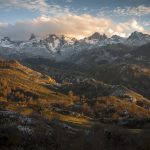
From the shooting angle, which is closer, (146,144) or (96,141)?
(96,141)

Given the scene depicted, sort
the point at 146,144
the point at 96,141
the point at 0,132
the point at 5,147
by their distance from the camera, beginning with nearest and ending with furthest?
the point at 5,147
the point at 0,132
the point at 96,141
the point at 146,144

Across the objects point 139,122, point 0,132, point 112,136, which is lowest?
point 139,122

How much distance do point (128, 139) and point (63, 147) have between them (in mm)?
34981

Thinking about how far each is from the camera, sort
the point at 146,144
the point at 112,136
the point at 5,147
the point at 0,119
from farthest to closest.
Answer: the point at 112,136
the point at 146,144
the point at 0,119
the point at 5,147

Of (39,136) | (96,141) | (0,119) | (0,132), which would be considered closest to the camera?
(0,132)

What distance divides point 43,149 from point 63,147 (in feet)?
17.9

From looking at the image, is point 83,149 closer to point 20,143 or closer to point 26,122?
point 20,143

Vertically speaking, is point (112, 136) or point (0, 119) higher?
point (0, 119)

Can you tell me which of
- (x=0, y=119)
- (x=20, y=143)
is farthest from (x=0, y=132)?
(x=0, y=119)

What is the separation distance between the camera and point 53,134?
47.7 metres

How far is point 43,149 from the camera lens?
3466cm

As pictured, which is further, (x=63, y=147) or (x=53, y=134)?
(x=53, y=134)

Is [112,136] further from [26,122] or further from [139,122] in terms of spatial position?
[139,122]

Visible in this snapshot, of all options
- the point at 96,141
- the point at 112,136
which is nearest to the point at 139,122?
the point at 112,136
